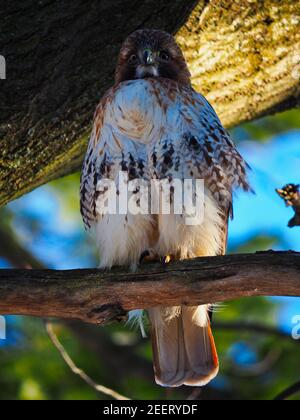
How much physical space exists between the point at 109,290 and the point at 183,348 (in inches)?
38.4

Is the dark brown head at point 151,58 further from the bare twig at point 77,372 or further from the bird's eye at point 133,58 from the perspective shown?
the bare twig at point 77,372

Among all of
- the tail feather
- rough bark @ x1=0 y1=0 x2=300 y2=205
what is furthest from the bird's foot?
rough bark @ x1=0 y1=0 x2=300 y2=205

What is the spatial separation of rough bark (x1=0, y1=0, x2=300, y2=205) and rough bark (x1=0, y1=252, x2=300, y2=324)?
0.75 meters

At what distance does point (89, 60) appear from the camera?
4160 millimetres

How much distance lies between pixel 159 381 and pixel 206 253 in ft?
2.42

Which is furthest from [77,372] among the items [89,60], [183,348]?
[89,60]

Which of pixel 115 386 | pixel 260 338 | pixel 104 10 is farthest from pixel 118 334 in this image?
pixel 104 10

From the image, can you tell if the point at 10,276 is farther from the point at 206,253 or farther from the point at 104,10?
the point at 104,10

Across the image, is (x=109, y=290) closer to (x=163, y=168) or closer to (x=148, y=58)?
(x=163, y=168)

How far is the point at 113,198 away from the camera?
4.07m

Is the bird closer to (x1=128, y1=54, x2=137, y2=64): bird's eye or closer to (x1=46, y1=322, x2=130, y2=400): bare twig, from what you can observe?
(x1=128, y1=54, x2=137, y2=64): bird's eye

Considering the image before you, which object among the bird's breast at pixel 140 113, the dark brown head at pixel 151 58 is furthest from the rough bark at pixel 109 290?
the dark brown head at pixel 151 58

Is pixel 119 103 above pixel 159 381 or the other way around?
above

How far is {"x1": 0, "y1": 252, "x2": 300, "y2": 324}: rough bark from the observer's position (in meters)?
3.45
